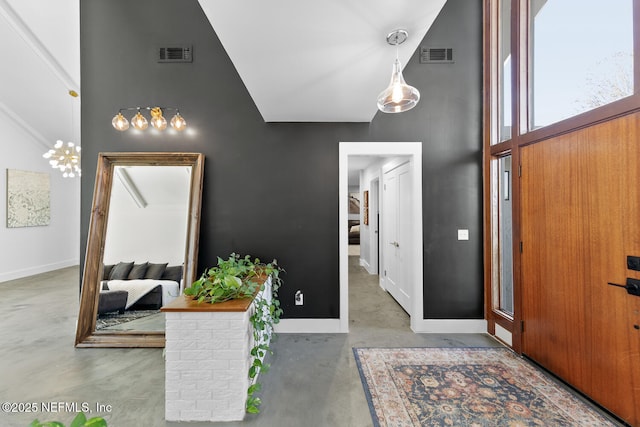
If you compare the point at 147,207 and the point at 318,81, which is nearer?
the point at 318,81

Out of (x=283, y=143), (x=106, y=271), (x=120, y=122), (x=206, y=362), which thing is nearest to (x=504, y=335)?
(x=206, y=362)

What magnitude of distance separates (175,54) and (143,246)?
2.20 metres

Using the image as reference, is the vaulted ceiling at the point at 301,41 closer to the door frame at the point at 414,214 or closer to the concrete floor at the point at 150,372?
the door frame at the point at 414,214

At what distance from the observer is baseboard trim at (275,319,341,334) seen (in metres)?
3.16

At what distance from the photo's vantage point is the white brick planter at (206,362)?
1.81m

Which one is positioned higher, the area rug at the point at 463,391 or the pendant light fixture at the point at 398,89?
the pendant light fixture at the point at 398,89

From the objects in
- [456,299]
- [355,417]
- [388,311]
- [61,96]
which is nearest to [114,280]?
[355,417]

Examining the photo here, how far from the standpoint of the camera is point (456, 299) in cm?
319

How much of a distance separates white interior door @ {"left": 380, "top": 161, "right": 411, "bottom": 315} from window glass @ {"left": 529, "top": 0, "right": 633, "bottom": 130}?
1.53 m

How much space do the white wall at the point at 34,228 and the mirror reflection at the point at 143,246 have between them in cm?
460

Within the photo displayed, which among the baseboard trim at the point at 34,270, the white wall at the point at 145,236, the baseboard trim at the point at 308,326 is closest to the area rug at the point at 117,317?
the white wall at the point at 145,236

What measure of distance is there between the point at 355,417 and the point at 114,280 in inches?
110

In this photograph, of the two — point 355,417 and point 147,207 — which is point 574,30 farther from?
point 147,207

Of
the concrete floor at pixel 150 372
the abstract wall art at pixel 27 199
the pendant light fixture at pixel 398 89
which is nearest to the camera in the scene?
the pendant light fixture at pixel 398 89
